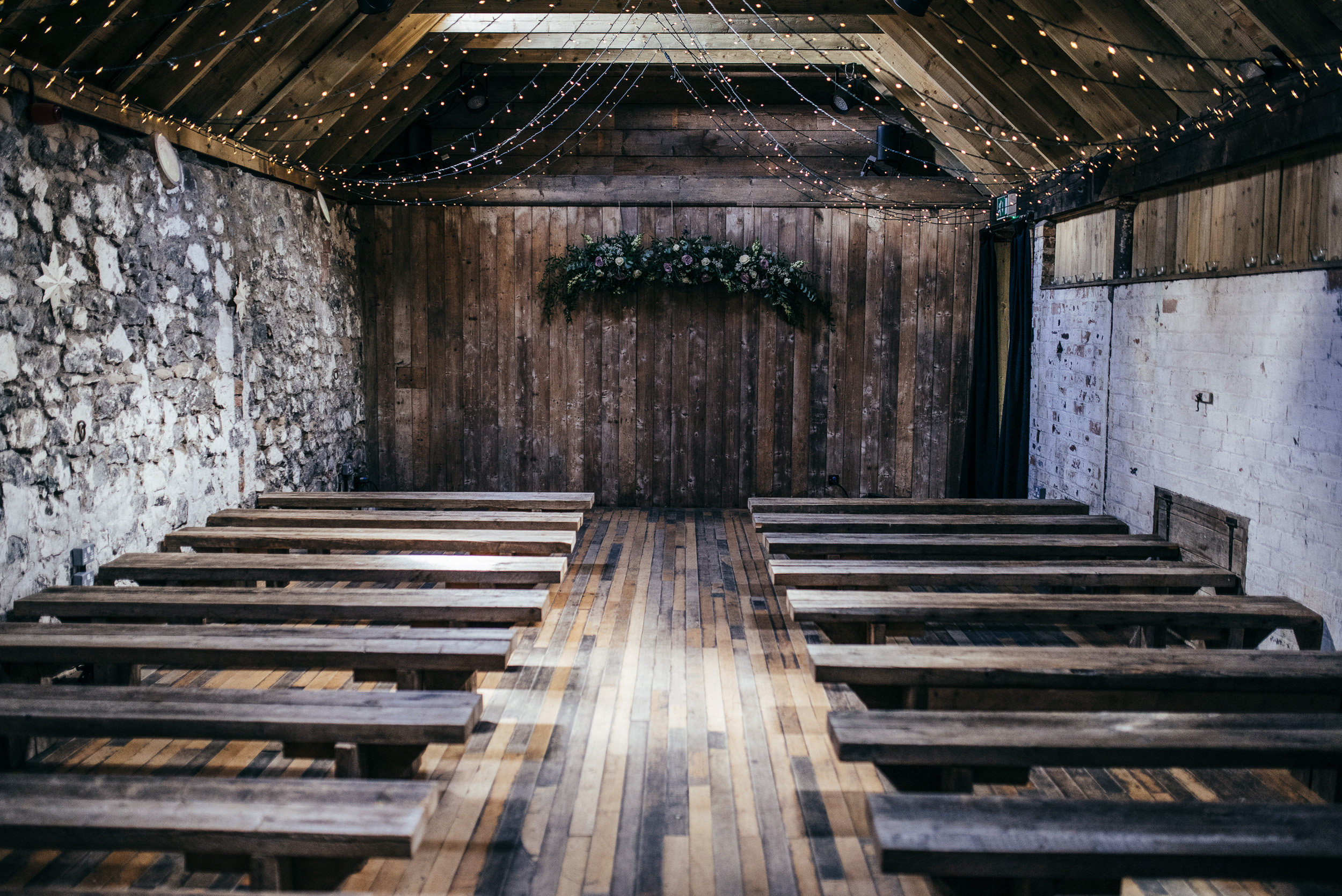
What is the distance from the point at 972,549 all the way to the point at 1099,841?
255 cm

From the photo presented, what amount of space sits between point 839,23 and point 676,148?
1.72m

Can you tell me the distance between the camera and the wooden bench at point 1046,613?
3.40 meters

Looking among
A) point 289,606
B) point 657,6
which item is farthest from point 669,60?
point 289,606

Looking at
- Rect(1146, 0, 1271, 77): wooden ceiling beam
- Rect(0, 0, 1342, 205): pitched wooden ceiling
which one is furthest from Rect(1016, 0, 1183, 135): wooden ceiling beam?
Rect(1146, 0, 1271, 77): wooden ceiling beam

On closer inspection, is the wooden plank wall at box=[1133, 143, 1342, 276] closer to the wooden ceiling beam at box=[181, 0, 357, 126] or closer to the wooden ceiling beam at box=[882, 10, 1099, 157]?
the wooden ceiling beam at box=[882, 10, 1099, 157]

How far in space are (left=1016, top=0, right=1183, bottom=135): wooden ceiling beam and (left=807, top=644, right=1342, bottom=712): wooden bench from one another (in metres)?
2.51

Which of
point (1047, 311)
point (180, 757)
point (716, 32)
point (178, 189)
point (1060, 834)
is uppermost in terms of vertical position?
point (716, 32)

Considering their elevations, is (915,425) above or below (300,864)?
above

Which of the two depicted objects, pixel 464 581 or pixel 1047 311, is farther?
pixel 1047 311

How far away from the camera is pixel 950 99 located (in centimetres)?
597

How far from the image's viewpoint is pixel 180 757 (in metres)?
3.07

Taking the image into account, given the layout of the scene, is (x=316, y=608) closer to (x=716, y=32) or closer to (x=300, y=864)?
(x=300, y=864)

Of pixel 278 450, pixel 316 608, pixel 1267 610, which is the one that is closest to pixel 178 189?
pixel 278 450

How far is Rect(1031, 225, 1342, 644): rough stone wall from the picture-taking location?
352 centimetres
